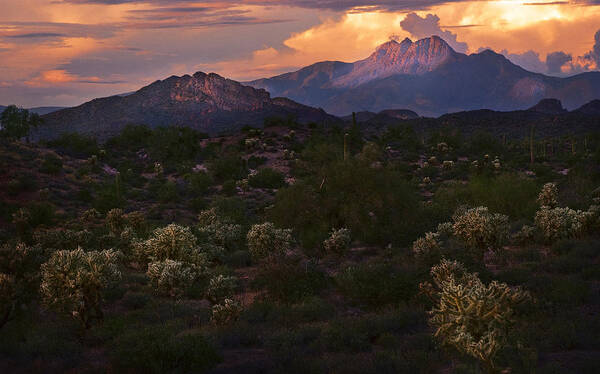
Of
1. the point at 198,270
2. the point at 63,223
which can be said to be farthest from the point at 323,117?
the point at 198,270

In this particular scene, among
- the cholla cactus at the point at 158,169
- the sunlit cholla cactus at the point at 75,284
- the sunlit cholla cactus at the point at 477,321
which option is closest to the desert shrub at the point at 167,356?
the sunlit cholla cactus at the point at 75,284

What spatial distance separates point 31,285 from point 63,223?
51.8 ft

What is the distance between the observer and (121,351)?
32.1 ft

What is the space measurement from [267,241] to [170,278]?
557 cm

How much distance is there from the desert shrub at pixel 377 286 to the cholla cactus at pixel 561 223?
748cm

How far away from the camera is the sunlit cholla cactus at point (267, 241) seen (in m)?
19.3

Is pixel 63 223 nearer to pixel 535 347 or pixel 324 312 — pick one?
pixel 324 312

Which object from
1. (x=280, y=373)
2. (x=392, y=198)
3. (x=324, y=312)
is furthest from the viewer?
(x=392, y=198)

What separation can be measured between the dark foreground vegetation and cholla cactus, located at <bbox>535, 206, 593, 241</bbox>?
0.07m

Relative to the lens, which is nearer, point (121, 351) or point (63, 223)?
point (121, 351)

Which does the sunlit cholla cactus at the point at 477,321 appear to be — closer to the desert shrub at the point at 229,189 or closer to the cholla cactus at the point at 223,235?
the cholla cactus at the point at 223,235

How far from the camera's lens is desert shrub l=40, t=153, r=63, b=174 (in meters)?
43.8

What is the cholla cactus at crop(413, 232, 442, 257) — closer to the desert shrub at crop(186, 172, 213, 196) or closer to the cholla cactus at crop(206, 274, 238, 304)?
the cholla cactus at crop(206, 274, 238, 304)

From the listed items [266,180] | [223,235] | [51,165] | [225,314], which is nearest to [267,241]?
[223,235]
